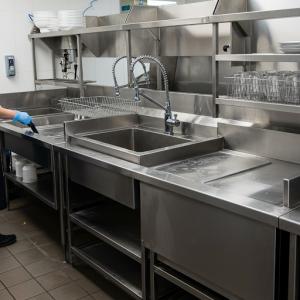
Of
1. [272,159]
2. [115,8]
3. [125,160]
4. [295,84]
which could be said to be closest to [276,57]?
[295,84]

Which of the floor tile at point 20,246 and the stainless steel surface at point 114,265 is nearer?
the stainless steel surface at point 114,265

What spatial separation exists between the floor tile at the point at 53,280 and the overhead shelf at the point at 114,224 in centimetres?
37

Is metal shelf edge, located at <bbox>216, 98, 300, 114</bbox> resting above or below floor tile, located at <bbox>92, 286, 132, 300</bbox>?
above

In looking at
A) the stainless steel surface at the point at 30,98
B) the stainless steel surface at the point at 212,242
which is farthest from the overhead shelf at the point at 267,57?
the stainless steel surface at the point at 30,98

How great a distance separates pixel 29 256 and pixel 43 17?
2346 mm

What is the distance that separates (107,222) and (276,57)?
1472 mm

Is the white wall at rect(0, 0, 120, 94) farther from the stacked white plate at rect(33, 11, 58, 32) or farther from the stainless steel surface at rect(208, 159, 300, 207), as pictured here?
the stainless steel surface at rect(208, 159, 300, 207)

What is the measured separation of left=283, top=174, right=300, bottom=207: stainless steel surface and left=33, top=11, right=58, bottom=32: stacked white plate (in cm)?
321

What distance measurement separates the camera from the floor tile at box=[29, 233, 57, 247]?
314 cm

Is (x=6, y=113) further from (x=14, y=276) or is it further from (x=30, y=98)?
(x=30, y=98)

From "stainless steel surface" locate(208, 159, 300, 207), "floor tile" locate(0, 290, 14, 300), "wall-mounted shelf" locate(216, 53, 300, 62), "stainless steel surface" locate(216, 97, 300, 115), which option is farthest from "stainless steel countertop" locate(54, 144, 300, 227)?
"floor tile" locate(0, 290, 14, 300)

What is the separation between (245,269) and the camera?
1495mm

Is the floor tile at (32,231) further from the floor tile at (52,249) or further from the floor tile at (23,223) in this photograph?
the floor tile at (52,249)

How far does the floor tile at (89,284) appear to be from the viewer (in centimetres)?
249
